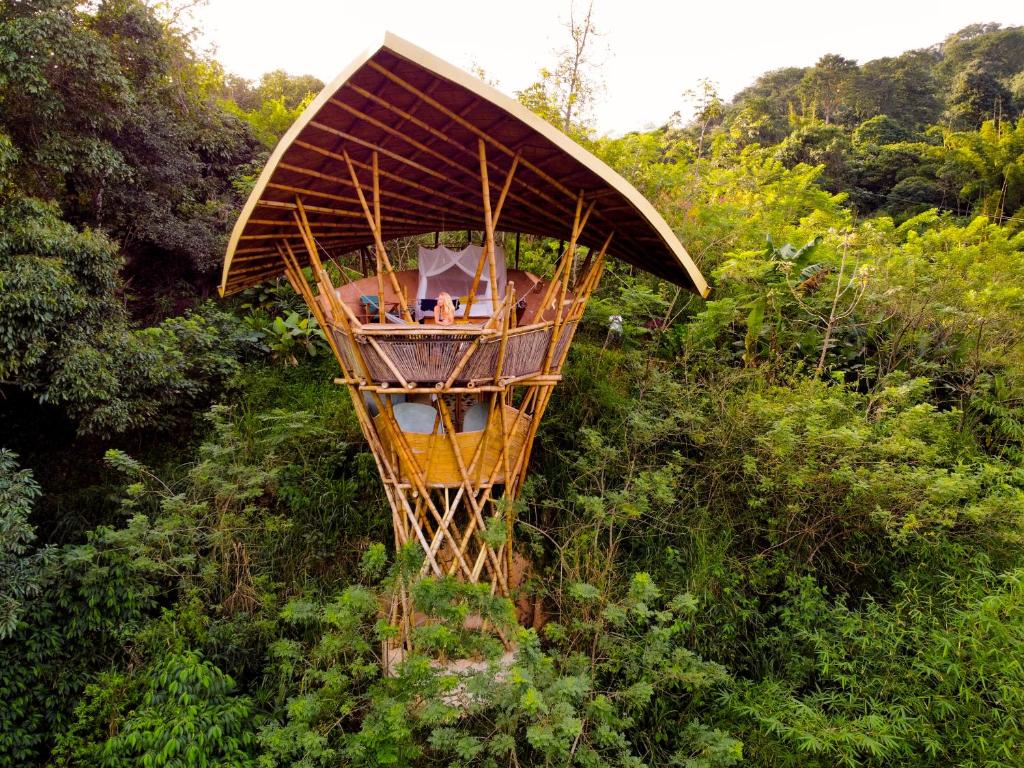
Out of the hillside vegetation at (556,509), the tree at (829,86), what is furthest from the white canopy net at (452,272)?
the tree at (829,86)

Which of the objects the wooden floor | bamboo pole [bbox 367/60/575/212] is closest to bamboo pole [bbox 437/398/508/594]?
the wooden floor

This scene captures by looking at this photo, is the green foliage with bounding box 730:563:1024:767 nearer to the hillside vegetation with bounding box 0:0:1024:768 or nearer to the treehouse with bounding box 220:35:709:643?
the hillside vegetation with bounding box 0:0:1024:768

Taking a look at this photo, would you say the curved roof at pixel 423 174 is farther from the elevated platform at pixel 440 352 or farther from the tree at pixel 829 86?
the tree at pixel 829 86

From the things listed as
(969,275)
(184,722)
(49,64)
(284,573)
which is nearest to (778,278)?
(969,275)

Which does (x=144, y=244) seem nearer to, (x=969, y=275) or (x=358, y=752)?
(x=358, y=752)

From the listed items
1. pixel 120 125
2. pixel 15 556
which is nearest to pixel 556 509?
pixel 15 556
